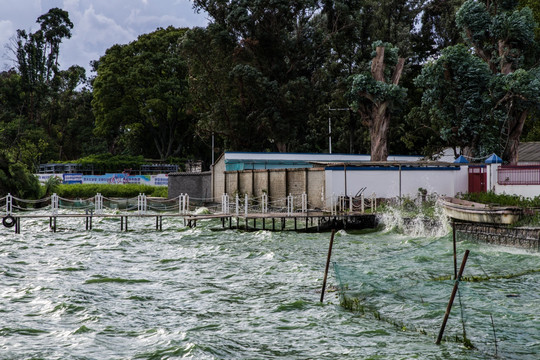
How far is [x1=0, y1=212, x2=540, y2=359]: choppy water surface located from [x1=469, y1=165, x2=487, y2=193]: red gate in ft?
39.4

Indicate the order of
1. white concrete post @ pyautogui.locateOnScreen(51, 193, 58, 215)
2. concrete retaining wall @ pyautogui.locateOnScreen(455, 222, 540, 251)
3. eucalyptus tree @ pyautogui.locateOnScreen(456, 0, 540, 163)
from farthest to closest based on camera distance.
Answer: eucalyptus tree @ pyautogui.locateOnScreen(456, 0, 540, 163) → white concrete post @ pyautogui.locateOnScreen(51, 193, 58, 215) → concrete retaining wall @ pyautogui.locateOnScreen(455, 222, 540, 251)

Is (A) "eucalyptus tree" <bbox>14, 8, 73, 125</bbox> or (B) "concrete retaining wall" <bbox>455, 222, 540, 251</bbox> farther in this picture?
(A) "eucalyptus tree" <bbox>14, 8, 73, 125</bbox>

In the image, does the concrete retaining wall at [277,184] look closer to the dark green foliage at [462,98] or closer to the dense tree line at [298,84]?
the dense tree line at [298,84]

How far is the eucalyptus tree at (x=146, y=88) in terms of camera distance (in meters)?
69.4

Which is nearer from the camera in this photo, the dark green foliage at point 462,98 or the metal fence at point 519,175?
the metal fence at point 519,175

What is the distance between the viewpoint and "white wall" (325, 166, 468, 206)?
34844 mm

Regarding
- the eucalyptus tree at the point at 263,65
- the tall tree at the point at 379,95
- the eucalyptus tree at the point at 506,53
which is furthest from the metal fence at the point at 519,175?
the eucalyptus tree at the point at 263,65

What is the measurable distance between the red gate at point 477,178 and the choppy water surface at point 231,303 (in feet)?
39.4

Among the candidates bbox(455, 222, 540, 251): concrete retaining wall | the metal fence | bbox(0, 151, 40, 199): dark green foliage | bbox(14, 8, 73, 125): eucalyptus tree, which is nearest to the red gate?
the metal fence

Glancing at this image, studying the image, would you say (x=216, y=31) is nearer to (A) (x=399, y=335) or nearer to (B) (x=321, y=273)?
(B) (x=321, y=273)

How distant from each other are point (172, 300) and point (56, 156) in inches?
2761

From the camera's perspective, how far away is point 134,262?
22453 millimetres

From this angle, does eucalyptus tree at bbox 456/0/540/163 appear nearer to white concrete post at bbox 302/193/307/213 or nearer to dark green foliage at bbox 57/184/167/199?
white concrete post at bbox 302/193/307/213

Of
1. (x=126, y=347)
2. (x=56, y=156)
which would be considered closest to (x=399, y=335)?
(x=126, y=347)
